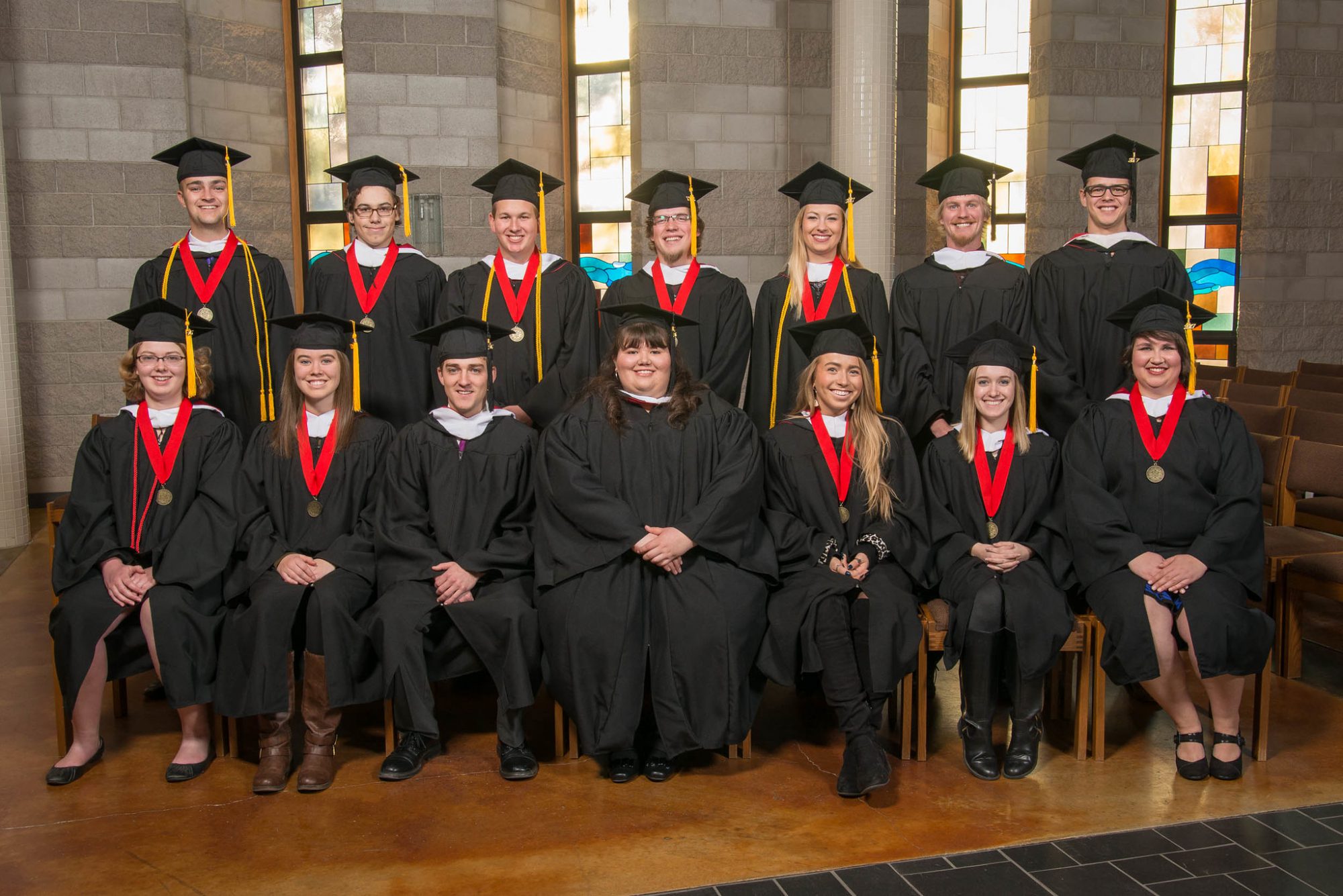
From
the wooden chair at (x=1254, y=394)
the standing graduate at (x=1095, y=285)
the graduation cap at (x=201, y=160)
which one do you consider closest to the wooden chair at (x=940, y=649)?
the standing graduate at (x=1095, y=285)

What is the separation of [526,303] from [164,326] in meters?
1.54

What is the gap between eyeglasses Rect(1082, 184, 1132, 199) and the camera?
5.18 metres

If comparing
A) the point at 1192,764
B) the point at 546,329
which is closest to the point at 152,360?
the point at 546,329

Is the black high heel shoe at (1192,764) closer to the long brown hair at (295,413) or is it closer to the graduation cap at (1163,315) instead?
the graduation cap at (1163,315)

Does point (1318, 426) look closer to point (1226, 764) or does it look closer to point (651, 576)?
point (1226, 764)

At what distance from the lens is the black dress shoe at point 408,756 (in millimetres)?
4133

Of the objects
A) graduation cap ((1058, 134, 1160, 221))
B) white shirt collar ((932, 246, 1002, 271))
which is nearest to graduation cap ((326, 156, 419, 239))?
white shirt collar ((932, 246, 1002, 271))

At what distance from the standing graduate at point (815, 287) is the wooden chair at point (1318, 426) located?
2.67 meters

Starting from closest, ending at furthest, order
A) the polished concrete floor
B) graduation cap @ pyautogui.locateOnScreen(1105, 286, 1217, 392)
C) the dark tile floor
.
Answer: the dark tile floor → the polished concrete floor → graduation cap @ pyautogui.locateOnScreen(1105, 286, 1217, 392)

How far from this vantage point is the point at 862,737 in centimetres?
399

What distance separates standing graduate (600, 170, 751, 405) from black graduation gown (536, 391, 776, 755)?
0.92 meters

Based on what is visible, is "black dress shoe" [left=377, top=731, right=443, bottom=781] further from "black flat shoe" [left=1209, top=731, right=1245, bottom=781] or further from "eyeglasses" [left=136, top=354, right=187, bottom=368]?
"black flat shoe" [left=1209, top=731, right=1245, bottom=781]

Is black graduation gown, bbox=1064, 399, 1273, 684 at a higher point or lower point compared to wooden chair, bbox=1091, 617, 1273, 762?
higher

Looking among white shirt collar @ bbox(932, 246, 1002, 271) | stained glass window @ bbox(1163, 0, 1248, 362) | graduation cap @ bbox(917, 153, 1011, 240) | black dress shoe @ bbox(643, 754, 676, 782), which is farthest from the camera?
stained glass window @ bbox(1163, 0, 1248, 362)
